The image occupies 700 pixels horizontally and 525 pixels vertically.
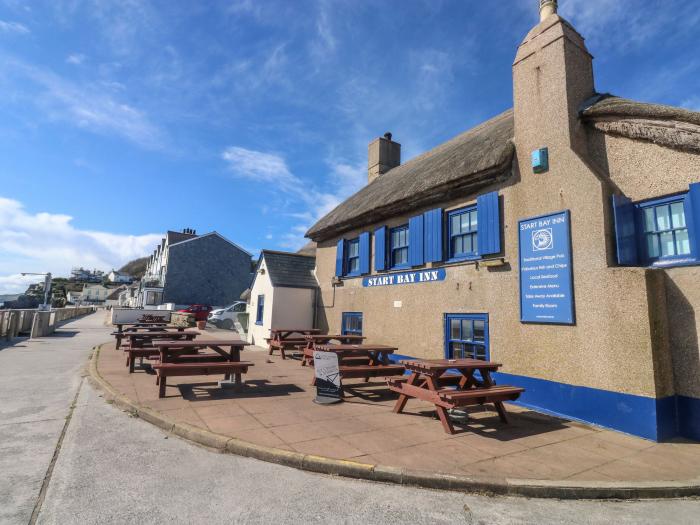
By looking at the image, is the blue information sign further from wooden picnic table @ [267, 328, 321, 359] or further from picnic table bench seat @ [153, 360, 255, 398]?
wooden picnic table @ [267, 328, 321, 359]

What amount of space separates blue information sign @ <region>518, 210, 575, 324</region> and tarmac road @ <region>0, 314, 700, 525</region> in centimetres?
329

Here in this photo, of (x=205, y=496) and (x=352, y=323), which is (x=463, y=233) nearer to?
(x=352, y=323)

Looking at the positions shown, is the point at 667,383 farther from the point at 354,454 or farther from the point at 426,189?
the point at 426,189

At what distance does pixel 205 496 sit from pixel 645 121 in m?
8.01

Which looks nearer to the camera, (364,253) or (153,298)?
(364,253)

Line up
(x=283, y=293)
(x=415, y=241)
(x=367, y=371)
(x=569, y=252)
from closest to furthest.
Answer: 1. (x=569, y=252)
2. (x=367, y=371)
3. (x=415, y=241)
4. (x=283, y=293)

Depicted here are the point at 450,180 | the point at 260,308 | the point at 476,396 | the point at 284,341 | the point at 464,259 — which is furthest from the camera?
the point at 260,308

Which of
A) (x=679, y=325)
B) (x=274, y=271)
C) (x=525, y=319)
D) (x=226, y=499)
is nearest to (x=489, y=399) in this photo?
(x=525, y=319)

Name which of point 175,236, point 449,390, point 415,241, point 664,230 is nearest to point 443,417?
point 449,390

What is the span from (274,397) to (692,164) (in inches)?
310

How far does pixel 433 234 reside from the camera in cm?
952

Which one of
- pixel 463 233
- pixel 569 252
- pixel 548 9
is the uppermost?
pixel 548 9

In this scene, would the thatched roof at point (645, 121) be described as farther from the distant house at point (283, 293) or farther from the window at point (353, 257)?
the distant house at point (283, 293)

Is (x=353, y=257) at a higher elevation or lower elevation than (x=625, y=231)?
higher
